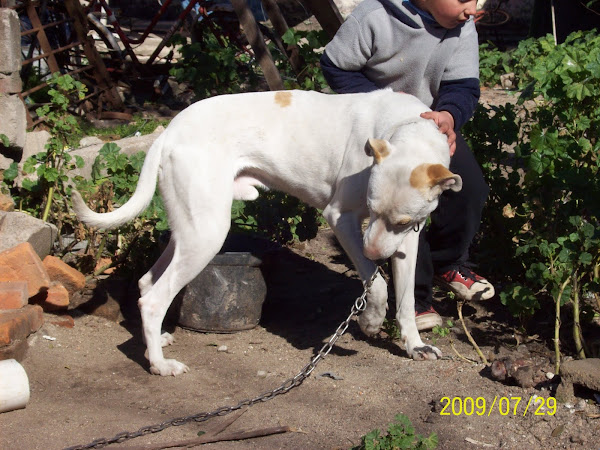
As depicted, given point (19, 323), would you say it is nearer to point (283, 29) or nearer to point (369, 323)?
point (369, 323)

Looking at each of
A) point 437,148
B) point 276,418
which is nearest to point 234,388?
point 276,418

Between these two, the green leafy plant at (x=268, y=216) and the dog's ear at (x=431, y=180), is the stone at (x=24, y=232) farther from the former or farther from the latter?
the dog's ear at (x=431, y=180)

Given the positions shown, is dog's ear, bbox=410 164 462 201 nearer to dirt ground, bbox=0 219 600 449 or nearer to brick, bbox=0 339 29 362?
dirt ground, bbox=0 219 600 449

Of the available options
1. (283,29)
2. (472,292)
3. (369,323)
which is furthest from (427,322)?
(283,29)

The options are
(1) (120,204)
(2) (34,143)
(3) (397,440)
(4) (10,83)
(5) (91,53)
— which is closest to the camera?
(3) (397,440)

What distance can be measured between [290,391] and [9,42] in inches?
134

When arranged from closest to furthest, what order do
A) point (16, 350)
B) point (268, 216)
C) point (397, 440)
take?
1. point (397, 440)
2. point (16, 350)
3. point (268, 216)

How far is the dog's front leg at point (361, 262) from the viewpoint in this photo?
374cm

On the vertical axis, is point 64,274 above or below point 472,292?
above

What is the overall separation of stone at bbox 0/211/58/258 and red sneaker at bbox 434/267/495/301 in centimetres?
230

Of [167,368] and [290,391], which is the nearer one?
[290,391]

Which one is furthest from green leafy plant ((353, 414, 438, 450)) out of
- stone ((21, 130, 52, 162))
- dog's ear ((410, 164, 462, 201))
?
stone ((21, 130, 52, 162))

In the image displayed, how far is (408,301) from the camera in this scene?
3893mm

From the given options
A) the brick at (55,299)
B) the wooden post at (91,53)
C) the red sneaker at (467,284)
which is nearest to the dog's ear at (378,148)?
the red sneaker at (467,284)
